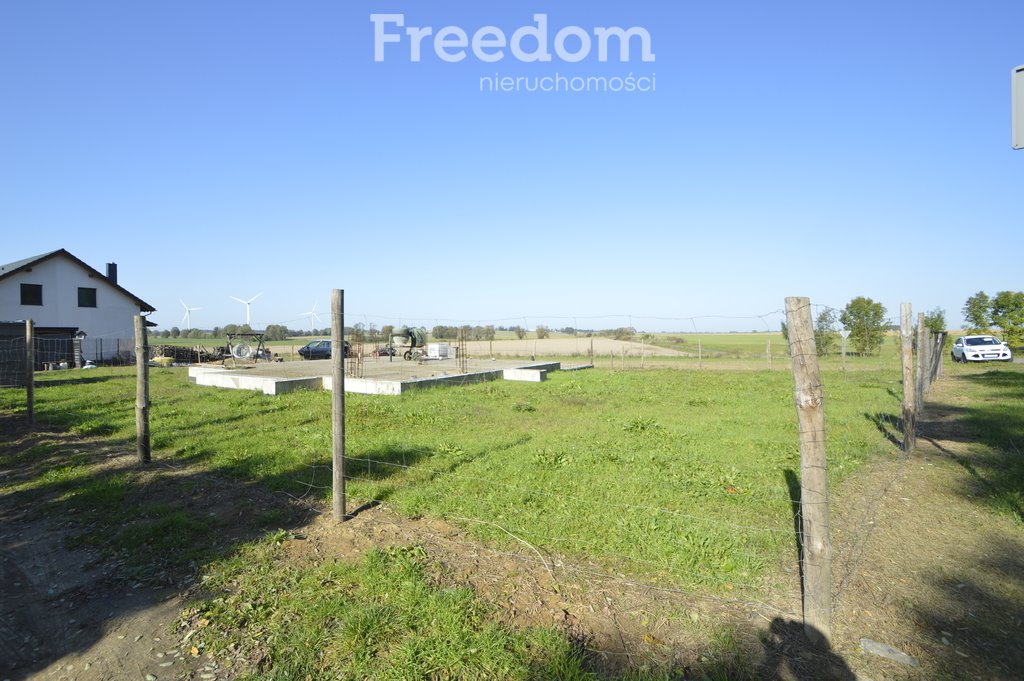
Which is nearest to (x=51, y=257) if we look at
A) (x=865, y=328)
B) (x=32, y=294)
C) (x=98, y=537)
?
(x=32, y=294)

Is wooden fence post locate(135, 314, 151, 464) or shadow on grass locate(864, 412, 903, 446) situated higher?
wooden fence post locate(135, 314, 151, 464)

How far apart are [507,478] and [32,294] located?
126ft

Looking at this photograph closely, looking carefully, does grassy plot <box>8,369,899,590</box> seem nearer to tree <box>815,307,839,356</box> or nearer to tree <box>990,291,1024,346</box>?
tree <box>815,307,839,356</box>

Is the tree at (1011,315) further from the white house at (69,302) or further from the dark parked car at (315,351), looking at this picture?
the white house at (69,302)

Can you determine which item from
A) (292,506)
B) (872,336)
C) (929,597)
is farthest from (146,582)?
(872,336)

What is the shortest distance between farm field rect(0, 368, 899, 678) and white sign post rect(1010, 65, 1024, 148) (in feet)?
10.7

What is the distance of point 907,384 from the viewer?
805 cm

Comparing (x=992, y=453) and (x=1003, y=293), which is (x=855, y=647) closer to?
(x=992, y=453)

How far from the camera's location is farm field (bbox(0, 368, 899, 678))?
427 cm

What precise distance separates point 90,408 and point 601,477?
12.0 m

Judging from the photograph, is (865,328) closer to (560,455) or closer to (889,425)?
(889,425)

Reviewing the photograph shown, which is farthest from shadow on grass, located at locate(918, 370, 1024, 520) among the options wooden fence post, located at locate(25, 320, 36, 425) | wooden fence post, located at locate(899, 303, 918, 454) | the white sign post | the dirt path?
wooden fence post, located at locate(25, 320, 36, 425)

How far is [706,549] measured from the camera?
14.4 feet

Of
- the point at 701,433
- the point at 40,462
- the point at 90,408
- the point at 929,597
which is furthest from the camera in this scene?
the point at 90,408
